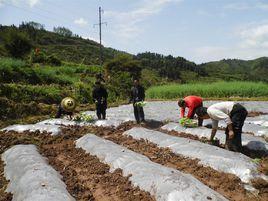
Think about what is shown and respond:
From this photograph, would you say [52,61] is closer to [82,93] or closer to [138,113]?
[82,93]

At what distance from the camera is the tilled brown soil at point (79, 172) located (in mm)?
6086

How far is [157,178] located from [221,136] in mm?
3493

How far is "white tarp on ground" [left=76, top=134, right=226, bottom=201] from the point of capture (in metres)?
5.34

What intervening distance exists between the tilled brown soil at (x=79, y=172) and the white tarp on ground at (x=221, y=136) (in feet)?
8.83

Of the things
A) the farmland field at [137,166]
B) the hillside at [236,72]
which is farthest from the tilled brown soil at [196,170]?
the hillside at [236,72]

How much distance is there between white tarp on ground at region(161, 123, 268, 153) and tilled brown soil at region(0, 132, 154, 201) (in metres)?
2.69

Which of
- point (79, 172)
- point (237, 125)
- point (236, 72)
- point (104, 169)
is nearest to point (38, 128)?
point (79, 172)

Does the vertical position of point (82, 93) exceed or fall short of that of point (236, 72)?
it exceeds it

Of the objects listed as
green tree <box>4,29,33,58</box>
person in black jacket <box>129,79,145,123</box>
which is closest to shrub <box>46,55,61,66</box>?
green tree <box>4,29,33,58</box>

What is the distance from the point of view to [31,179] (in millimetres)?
6309

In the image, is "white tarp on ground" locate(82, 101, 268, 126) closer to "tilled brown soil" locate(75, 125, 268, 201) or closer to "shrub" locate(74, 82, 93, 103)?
"tilled brown soil" locate(75, 125, 268, 201)

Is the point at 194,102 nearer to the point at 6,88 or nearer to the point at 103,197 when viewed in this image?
the point at 103,197

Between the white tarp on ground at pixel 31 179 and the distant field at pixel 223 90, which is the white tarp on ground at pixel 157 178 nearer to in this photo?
the white tarp on ground at pixel 31 179

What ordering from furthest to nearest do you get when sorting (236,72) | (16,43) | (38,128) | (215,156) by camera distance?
(236,72) → (16,43) → (38,128) → (215,156)
